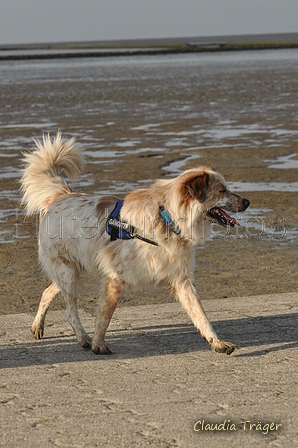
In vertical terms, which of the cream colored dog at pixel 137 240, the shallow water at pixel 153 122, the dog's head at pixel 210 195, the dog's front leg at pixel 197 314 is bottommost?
the shallow water at pixel 153 122

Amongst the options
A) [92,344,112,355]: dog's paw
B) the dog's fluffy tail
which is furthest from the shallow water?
[92,344,112,355]: dog's paw

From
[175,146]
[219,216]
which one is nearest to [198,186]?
[219,216]

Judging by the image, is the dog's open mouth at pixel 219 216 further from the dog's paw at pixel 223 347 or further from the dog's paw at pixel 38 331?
the dog's paw at pixel 38 331

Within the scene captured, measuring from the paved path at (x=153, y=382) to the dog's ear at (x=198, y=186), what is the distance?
3.94 feet

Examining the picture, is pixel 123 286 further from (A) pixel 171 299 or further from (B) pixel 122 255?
(A) pixel 171 299

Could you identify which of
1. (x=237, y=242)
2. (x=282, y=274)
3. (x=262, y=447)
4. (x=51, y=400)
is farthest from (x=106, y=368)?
(x=237, y=242)

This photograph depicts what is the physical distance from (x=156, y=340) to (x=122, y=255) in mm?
782

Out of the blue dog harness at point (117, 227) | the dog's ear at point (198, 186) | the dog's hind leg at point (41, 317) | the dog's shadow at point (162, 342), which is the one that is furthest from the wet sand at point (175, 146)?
the dog's ear at point (198, 186)

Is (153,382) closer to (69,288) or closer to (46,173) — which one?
(69,288)

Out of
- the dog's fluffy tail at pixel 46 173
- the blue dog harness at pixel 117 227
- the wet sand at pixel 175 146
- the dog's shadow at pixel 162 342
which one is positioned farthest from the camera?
the wet sand at pixel 175 146

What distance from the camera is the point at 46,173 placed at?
6156 mm

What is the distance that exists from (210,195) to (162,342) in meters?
1.26

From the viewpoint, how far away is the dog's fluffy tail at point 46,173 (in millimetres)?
6047

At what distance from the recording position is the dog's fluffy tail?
605 cm
